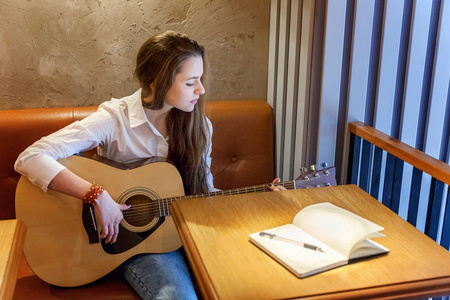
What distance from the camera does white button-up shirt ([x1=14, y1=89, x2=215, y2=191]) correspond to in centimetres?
173

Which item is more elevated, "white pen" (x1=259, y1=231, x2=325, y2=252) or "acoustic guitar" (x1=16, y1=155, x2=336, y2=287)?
"white pen" (x1=259, y1=231, x2=325, y2=252)

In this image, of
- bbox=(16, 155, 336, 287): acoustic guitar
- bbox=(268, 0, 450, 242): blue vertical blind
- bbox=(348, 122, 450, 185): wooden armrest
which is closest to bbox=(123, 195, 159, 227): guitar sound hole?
bbox=(16, 155, 336, 287): acoustic guitar

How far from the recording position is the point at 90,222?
1.77 m

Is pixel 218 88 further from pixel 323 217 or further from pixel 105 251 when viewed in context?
pixel 323 217

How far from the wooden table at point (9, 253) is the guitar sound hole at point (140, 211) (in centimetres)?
50

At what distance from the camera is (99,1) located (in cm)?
242

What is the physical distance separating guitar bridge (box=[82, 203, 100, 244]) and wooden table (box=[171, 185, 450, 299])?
46 centimetres

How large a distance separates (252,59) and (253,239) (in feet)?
5.43

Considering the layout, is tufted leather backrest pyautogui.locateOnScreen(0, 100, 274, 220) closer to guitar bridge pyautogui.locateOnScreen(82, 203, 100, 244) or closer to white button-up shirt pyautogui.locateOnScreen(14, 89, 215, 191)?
white button-up shirt pyautogui.locateOnScreen(14, 89, 215, 191)

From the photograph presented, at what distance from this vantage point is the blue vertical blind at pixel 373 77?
2047 mm

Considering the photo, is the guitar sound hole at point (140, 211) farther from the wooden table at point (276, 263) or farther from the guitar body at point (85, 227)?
the wooden table at point (276, 263)

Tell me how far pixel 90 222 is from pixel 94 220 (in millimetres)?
18

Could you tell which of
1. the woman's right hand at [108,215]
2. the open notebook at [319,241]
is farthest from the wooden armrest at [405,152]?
the woman's right hand at [108,215]

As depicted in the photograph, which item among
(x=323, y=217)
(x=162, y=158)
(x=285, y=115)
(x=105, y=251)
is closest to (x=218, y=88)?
(x=285, y=115)
